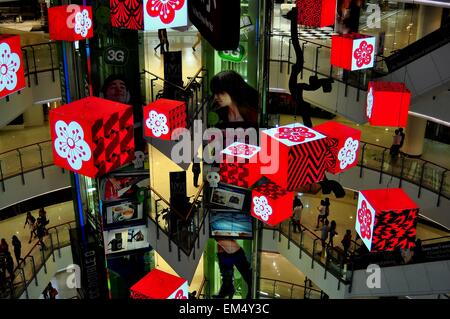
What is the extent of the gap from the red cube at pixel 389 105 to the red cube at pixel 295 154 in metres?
2.23

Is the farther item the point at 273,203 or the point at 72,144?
the point at 273,203

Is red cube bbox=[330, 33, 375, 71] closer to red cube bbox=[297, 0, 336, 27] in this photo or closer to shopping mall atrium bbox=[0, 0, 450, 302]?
shopping mall atrium bbox=[0, 0, 450, 302]

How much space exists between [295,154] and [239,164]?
5259 millimetres

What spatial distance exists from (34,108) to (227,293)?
9515 millimetres

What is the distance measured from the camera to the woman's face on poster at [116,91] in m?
12.7

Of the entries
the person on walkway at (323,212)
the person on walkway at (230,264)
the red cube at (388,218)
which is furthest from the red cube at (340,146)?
the person on walkway at (230,264)

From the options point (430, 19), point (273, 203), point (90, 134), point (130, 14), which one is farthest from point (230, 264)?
point (90, 134)

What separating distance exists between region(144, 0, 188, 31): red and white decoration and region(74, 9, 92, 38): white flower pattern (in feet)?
11.0

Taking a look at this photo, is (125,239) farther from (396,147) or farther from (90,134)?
(90,134)

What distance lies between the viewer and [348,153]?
26.3 ft

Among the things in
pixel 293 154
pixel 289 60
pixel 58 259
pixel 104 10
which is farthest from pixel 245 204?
pixel 293 154

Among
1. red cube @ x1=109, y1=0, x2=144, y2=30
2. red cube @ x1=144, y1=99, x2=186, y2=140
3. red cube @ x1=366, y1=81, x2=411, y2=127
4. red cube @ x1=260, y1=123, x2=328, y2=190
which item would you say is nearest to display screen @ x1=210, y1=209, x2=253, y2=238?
red cube @ x1=144, y1=99, x2=186, y2=140

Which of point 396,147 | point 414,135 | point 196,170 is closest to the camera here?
point 396,147

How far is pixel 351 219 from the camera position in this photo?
1644 centimetres
